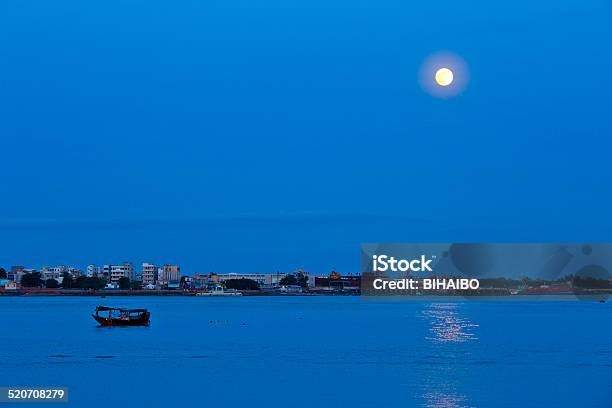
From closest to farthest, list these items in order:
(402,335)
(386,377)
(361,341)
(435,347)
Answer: (386,377) → (435,347) → (361,341) → (402,335)

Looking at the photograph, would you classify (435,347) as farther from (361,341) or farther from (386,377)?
(386,377)

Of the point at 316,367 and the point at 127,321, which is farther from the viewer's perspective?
the point at 127,321

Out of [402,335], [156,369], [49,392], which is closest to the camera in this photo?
[49,392]

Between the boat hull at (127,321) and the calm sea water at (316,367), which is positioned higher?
the boat hull at (127,321)

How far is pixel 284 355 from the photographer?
50.0m

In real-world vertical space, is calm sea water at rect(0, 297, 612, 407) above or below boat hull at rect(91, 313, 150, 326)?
below

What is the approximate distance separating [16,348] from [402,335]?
1050 inches

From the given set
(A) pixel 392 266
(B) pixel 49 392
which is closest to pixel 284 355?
(B) pixel 49 392

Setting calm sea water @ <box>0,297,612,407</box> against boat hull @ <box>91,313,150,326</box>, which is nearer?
calm sea water @ <box>0,297,612,407</box>

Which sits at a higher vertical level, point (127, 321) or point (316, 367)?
point (127, 321)

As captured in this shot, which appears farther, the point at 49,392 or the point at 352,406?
the point at 49,392

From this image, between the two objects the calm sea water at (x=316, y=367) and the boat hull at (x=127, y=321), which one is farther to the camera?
the boat hull at (x=127, y=321)

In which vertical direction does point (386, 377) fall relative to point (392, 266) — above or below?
below

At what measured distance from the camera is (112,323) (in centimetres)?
7712
